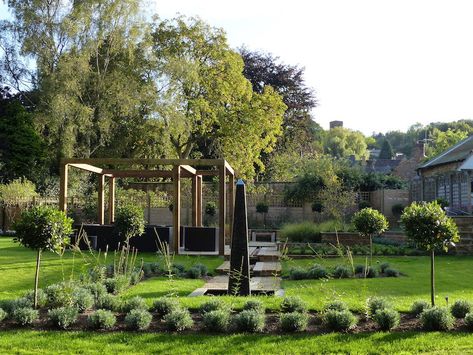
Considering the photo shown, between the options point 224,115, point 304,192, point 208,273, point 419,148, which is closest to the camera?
point 208,273

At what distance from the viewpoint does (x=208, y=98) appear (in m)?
28.8

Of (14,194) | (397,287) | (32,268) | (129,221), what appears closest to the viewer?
(397,287)

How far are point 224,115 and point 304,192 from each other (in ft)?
20.8

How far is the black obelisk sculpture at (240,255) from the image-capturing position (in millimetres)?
8527

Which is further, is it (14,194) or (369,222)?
(14,194)

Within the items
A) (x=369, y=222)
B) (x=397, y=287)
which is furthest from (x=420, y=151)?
(x=397, y=287)

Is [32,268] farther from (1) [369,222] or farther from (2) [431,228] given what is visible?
(2) [431,228]

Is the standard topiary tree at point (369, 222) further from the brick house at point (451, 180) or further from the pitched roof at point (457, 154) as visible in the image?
the pitched roof at point (457, 154)

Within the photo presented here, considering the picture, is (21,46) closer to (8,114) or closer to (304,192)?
(8,114)

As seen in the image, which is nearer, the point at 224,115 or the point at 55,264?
the point at 55,264

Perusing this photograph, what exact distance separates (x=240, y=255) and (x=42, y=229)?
302cm

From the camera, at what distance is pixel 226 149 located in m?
29.1

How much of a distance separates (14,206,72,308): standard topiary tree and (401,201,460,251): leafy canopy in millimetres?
4658

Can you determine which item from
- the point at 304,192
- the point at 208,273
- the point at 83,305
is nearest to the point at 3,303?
the point at 83,305
